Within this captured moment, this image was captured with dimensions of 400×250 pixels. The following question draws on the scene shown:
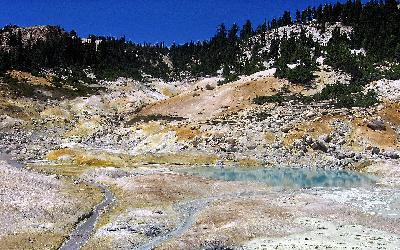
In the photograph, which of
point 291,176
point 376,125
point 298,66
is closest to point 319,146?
point 376,125

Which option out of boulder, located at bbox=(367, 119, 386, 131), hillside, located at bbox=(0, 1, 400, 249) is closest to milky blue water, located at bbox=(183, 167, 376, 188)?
hillside, located at bbox=(0, 1, 400, 249)

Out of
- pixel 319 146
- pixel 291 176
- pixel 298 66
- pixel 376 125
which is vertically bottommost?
pixel 291 176

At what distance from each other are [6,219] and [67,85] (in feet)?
493

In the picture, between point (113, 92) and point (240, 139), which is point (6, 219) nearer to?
point (240, 139)

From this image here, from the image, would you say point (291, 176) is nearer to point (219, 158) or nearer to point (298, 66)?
point (219, 158)

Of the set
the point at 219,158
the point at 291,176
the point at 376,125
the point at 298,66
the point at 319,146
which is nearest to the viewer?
the point at 291,176

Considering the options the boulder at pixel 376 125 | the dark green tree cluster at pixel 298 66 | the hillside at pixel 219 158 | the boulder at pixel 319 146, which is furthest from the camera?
the dark green tree cluster at pixel 298 66

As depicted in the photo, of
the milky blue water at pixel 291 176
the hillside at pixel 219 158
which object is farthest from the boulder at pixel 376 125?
the milky blue water at pixel 291 176

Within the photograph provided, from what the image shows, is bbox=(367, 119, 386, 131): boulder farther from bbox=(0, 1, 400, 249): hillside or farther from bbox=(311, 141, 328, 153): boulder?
bbox=(311, 141, 328, 153): boulder

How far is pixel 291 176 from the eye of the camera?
83750 millimetres

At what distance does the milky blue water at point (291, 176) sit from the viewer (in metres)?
76.2

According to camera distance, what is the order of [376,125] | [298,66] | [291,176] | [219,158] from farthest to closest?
[298,66] < [376,125] < [219,158] < [291,176]

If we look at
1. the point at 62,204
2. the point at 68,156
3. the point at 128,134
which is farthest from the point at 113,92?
the point at 62,204

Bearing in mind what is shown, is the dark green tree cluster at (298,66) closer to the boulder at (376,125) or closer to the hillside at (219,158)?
the hillside at (219,158)
